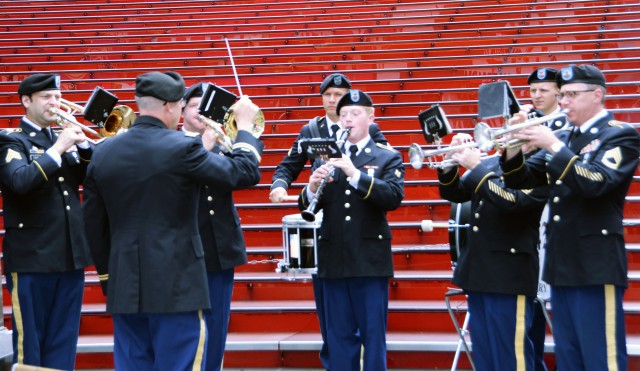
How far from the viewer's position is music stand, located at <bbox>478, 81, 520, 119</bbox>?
408 centimetres

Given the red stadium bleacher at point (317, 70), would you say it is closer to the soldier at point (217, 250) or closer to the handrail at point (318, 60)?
the handrail at point (318, 60)

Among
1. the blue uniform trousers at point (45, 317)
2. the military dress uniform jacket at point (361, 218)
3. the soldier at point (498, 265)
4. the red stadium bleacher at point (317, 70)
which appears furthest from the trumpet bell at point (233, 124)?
the blue uniform trousers at point (45, 317)

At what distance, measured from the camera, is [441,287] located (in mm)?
6547

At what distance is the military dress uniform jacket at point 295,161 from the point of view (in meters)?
5.60

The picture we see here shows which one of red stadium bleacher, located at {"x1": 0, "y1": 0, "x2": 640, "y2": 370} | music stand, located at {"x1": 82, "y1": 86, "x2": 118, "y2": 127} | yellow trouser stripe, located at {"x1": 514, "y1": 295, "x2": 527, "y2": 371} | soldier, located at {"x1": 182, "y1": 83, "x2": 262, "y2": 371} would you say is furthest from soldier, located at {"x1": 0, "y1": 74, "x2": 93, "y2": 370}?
yellow trouser stripe, located at {"x1": 514, "y1": 295, "x2": 527, "y2": 371}

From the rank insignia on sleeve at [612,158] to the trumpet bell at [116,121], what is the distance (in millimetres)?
2823

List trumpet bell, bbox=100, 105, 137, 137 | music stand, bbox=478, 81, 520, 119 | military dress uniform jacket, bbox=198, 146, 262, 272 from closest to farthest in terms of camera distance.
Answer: music stand, bbox=478, 81, 520, 119 → military dress uniform jacket, bbox=198, 146, 262, 272 → trumpet bell, bbox=100, 105, 137, 137

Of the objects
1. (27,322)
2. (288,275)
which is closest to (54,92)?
(27,322)

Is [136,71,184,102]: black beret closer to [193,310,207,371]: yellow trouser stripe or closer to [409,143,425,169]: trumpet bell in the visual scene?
[193,310,207,371]: yellow trouser stripe

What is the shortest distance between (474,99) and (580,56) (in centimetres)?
185

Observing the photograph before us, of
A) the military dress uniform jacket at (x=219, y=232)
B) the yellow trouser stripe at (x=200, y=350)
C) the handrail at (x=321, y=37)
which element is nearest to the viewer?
the yellow trouser stripe at (x=200, y=350)

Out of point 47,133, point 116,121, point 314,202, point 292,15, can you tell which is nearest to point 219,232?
point 314,202

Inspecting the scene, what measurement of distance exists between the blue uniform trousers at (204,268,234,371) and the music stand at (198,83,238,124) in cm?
123

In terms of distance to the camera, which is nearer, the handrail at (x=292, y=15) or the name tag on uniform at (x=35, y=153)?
the name tag on uniform at (x=35, y=153)
